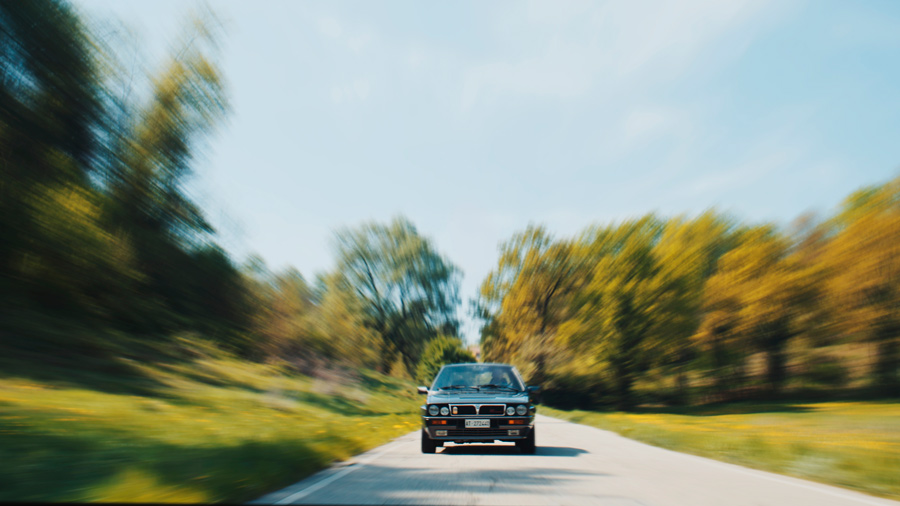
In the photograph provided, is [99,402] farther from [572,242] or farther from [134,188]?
[572,242]

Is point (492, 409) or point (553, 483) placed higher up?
point (492, 409)

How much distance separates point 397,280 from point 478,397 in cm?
4614

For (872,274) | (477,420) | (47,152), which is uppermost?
(872,274)

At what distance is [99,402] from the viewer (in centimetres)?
1140

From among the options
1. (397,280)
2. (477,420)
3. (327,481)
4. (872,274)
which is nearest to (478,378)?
(477,420)

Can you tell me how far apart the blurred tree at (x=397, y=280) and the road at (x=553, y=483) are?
152ft

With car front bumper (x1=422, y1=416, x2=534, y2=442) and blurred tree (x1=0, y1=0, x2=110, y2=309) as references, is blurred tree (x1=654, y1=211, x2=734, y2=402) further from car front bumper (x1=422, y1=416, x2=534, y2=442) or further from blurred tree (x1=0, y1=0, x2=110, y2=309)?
blurred tree (x1=0, y1=0, x2=110, y2=309)

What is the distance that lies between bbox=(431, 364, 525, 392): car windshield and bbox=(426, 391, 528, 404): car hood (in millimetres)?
344

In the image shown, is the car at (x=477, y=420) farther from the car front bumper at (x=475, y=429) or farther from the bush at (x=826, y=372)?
the bush at (x=826, y=372)

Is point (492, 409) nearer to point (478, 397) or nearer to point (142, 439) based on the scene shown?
point (478, 397)

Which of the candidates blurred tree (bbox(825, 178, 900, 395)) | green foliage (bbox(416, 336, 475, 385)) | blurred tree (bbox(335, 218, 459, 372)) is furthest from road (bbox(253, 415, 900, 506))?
blurred tree (bbox(335, 218, 459, 372))

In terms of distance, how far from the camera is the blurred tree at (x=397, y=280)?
183 ft

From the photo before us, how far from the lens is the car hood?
10062 mm

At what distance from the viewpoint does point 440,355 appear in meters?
48.9
